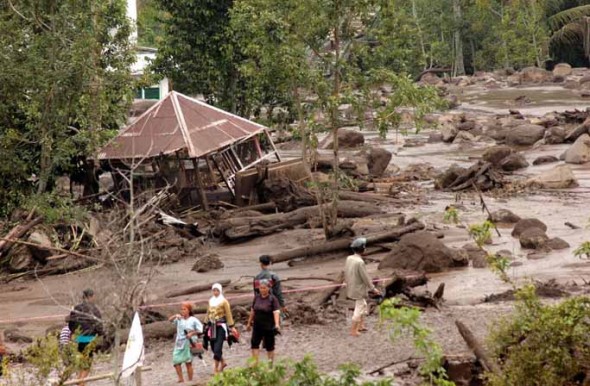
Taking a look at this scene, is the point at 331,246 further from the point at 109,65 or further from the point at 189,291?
the point at 109,65

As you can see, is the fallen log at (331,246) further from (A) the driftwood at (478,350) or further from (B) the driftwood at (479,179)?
(B) the driftwood at (479,179)

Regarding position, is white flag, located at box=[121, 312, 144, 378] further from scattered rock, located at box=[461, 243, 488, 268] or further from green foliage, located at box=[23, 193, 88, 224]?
green foliage, located at box=[23, 193, 88, 224]

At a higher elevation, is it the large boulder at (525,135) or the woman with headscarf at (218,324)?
the woman with headscarf at (218,324)

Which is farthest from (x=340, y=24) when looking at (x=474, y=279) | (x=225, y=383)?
(x=225, y=383)

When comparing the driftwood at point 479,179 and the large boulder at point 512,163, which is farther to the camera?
the large boulder at point 512,163

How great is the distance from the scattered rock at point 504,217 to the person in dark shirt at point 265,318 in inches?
498

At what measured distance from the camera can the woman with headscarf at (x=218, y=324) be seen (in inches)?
515

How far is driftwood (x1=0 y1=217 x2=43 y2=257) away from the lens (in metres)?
22.1

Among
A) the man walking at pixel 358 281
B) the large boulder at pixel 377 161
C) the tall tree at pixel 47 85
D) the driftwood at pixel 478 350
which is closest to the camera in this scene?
the driftwood at pixel 478 350

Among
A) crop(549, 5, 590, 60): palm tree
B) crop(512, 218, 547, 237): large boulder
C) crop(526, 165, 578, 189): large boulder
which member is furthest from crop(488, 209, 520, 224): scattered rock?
crop(549, 5, 590, 60): palm tree

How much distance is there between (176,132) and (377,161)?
1009cm

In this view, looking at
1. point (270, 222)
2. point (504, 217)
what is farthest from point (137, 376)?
point (504, 217)

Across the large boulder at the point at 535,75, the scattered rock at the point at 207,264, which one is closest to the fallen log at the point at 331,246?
the scattered rock at the point at 207,264

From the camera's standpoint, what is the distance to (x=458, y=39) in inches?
3285
